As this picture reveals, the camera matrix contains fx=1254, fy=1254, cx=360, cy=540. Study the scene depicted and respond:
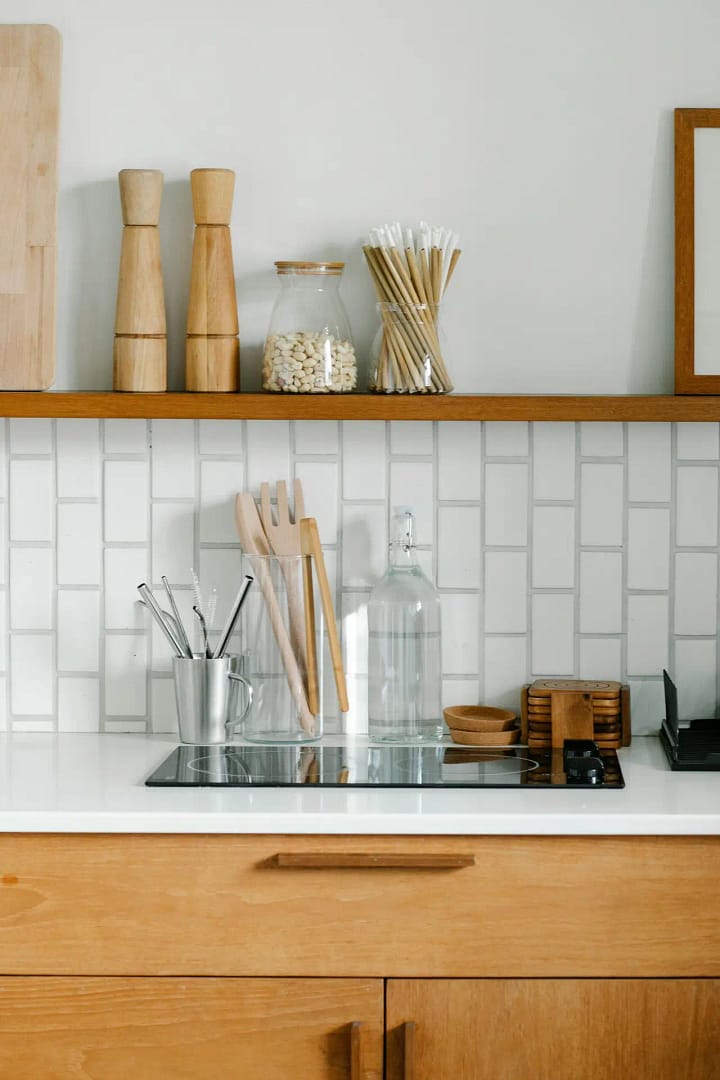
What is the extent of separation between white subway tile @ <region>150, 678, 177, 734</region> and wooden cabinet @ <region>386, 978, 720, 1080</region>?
2.35 feet

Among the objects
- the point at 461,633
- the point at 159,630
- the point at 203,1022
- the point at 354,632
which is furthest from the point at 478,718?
the point at 203,1022

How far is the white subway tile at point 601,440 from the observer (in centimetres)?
221

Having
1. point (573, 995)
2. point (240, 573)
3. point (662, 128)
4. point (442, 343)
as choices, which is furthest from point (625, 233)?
point (573, 995)

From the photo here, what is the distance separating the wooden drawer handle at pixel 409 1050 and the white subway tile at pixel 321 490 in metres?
0.85

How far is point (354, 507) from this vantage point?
223 cm

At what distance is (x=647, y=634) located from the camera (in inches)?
87.7

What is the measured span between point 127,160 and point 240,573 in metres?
0.75

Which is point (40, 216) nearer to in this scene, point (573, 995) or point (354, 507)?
point (354, 507)

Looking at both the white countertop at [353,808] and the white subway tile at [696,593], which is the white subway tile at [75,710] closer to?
the white countertop at [353,808]

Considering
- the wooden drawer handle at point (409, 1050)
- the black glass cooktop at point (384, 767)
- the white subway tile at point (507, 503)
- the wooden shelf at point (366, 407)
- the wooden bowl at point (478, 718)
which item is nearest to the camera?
the wooden drawer handle at point (409, 1050)

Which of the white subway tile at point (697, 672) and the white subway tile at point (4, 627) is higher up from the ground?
the white subway tile at point (4, 627)

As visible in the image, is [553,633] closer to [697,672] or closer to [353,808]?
[697,672]

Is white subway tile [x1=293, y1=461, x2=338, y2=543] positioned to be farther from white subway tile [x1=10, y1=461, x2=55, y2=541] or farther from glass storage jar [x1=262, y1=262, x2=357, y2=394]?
white subway tile [x1=10, y1=461, x2=55, y2=541]

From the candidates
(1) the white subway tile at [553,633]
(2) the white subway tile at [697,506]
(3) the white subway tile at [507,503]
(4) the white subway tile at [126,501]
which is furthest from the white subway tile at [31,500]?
(2) the white subway tile at [697,506]
